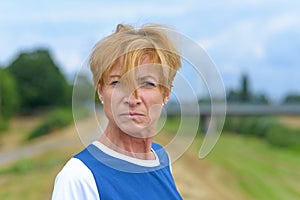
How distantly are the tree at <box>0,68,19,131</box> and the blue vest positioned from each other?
37630 millimetres

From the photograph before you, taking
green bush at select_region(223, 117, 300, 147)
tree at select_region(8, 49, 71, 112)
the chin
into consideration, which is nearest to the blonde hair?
the chin

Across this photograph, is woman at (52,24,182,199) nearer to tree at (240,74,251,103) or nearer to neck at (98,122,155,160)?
neck at (98,122,155,160)

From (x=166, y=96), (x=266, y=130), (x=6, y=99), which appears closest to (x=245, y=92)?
(x=266, y=130)

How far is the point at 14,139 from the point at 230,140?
13.9m

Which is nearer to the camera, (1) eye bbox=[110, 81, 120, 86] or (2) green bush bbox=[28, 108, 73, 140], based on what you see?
(1) eye bbox=[110, 81, 120, 86]

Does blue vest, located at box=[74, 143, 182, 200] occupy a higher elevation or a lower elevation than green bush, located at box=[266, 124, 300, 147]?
higher

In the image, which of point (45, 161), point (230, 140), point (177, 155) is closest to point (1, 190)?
point (45, 161)

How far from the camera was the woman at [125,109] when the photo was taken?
4.06 feet

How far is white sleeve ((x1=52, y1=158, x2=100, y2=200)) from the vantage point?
1186 mm

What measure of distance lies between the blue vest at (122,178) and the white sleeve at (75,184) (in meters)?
0.02

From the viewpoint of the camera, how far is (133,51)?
4.12 ft

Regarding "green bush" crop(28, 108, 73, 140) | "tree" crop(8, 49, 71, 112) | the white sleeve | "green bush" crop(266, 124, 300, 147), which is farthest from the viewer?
"tree" crop(8, 49, 71, 112)

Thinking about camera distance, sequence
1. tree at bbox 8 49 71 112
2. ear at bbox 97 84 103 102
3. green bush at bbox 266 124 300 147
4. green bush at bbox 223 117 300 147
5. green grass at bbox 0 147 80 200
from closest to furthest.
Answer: ear at bbox 97 84 103 102, green grass at bbox 0 147 80 200, green bush at bbox 266 124 300 147, green bush at bbox 223 117 300 147, tree at bbox 8 49 71 112

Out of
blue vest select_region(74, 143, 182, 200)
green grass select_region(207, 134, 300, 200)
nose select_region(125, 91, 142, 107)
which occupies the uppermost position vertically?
nose select_region(125, 91, 142, 107)
